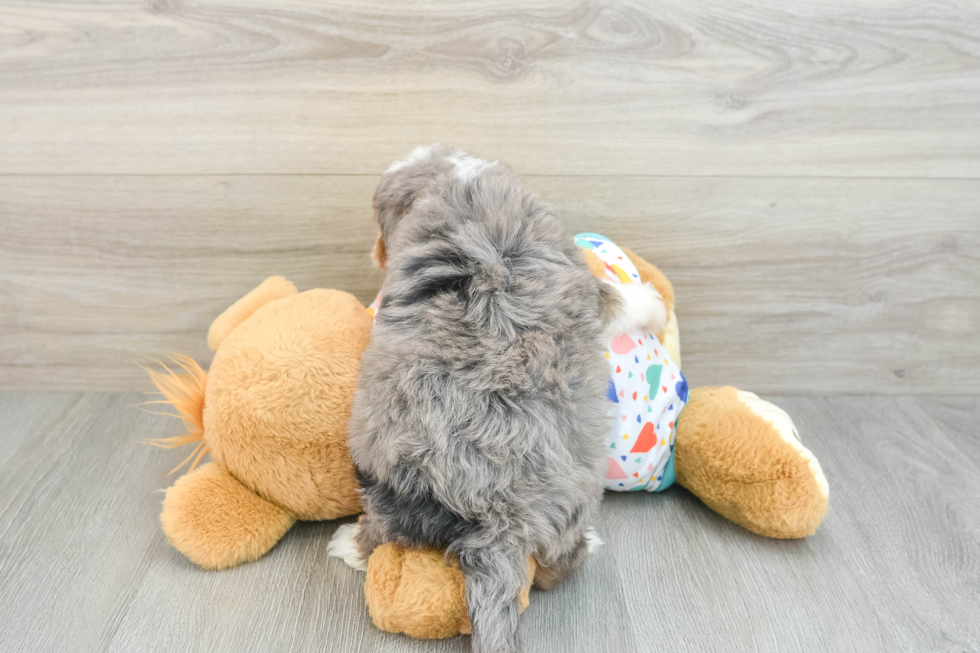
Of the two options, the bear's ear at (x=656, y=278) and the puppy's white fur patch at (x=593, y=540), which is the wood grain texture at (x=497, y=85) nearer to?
the bear's ear at (x=656, y=278)

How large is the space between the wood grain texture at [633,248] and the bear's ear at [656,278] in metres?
0.07

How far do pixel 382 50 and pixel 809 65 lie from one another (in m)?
0.61

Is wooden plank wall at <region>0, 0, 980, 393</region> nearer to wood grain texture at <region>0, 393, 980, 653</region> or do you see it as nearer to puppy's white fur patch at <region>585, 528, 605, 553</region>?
wood grain texture at <region>0, 393, 980, 653</region>

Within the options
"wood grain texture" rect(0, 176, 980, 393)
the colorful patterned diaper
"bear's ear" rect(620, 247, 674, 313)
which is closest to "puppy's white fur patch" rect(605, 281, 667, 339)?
the colorful patterned diaper

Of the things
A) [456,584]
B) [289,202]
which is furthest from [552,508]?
[289,202]

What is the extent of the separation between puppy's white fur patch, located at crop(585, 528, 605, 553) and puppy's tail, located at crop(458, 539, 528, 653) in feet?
0.53

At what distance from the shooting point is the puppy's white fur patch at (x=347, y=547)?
0.76 meters

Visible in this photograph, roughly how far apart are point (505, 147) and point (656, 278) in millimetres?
294

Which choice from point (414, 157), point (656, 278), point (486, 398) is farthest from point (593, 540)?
point (414, 157)

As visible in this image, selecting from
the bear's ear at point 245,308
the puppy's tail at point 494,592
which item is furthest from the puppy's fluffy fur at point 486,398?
the bear's ear at point 245,308

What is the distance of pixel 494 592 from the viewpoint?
0.61 m

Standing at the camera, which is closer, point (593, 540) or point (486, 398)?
point (486, 398)

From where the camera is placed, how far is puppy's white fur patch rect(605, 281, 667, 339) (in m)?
0.75

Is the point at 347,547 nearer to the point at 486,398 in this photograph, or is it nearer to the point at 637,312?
the point at 486,398
